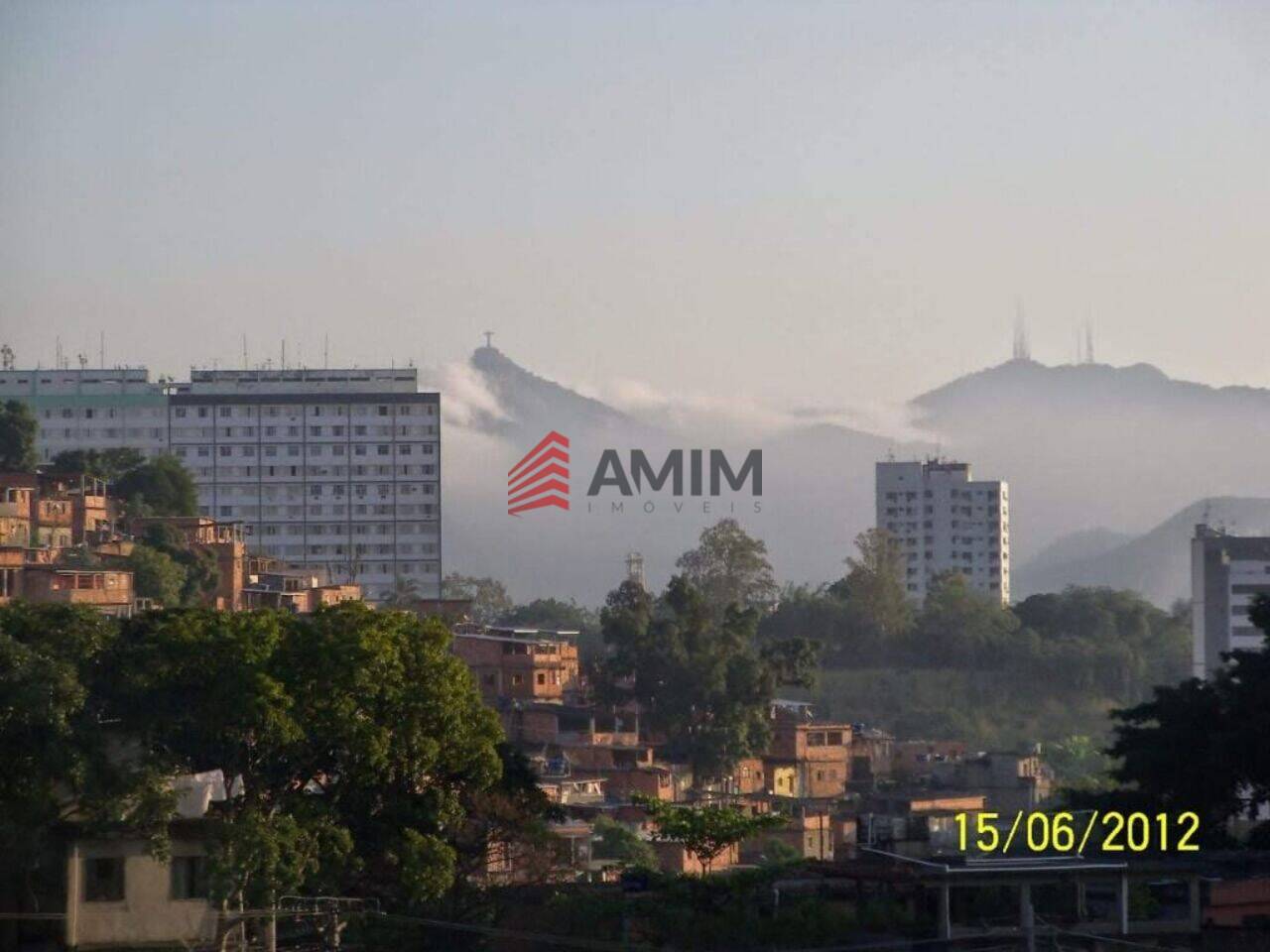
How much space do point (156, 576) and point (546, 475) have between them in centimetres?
6645

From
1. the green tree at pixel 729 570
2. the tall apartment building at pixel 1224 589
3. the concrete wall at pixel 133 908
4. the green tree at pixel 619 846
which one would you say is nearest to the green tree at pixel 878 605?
the green tree at pixel 729 570

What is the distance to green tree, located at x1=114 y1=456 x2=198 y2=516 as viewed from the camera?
41.0 meters

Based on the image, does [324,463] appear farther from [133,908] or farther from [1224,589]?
[133,908]

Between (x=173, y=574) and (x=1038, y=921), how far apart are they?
67.8 feet

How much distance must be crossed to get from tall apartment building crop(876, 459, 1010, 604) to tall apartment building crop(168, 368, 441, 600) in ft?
56.3

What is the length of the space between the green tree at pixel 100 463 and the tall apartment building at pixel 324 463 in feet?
75.5

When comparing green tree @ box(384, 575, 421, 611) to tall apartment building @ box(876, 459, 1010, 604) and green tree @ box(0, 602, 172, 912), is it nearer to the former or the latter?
tall apartment building @ box(876, 459, 1010, 604)

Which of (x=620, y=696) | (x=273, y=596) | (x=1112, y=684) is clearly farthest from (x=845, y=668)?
(x=273, y=596)

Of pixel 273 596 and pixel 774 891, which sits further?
pixel 273 596

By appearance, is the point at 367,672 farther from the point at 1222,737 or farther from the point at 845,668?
the point at 845,668

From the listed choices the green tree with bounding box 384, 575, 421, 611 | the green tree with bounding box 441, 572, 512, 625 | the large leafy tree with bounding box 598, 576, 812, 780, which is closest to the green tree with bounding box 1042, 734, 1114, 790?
the large leafy tree with bounding box 598, 576, 812, 780

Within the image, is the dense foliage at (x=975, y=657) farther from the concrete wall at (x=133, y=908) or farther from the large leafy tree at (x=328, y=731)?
the concrete wall at (x=133, y=908)

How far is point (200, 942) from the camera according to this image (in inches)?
671

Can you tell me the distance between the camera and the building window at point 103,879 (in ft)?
56.7
